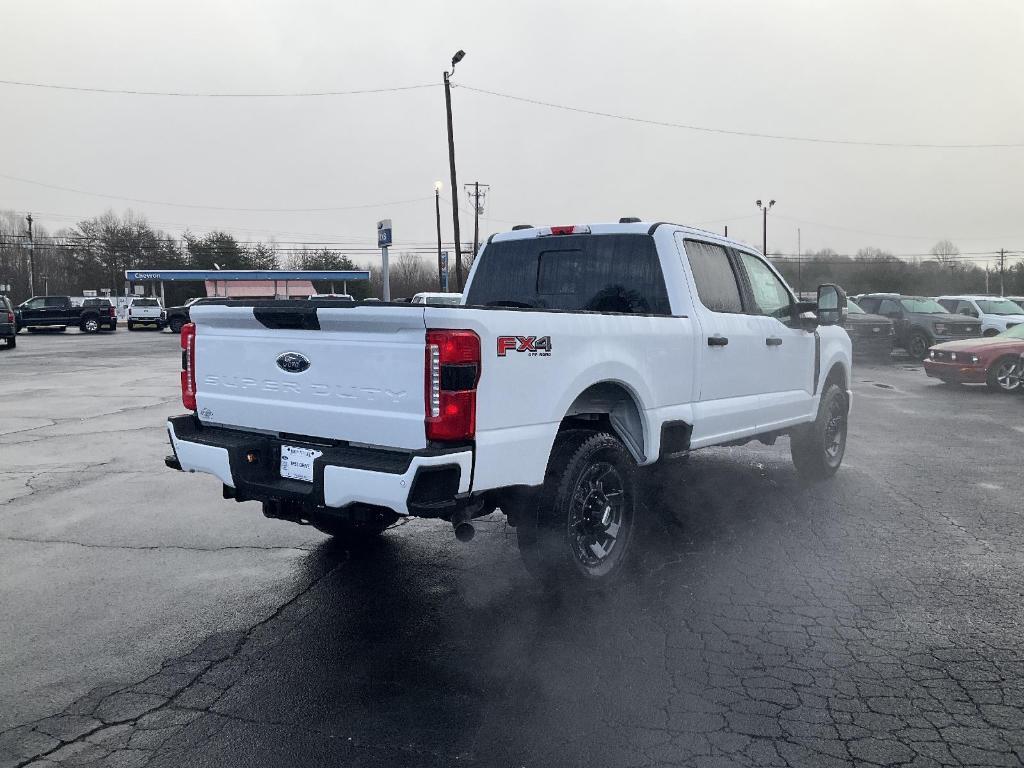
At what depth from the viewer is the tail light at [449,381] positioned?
3.59m

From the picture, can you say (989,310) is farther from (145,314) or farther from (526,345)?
(145,314)

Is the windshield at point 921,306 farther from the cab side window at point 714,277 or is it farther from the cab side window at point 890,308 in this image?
the cab side window at point 714,277

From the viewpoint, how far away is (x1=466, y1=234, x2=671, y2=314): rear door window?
5.56m

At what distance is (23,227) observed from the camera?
86062 millimetres

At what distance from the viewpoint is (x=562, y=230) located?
5.88 meters

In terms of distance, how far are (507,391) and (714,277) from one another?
2708mm

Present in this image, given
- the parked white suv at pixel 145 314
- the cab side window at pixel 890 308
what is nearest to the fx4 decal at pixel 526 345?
the cab side window at pixel 890 308

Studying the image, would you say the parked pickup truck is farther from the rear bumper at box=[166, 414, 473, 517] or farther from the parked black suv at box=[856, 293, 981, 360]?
the rear bumper at box=[166, 414, 473, 517]

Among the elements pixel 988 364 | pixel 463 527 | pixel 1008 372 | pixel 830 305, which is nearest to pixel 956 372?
pixel 988 364

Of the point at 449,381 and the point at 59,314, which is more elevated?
the point at 59,314

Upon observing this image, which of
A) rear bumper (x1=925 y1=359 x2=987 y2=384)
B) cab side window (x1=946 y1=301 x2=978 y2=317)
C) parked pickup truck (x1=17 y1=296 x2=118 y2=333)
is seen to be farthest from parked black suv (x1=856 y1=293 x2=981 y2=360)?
parked pickup truck (x1=17 y1=296 x2=118 y2=333)

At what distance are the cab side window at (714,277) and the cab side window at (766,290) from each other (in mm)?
303

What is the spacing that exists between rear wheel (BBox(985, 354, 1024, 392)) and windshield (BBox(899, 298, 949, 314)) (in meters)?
8.63

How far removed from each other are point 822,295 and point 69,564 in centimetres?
590
